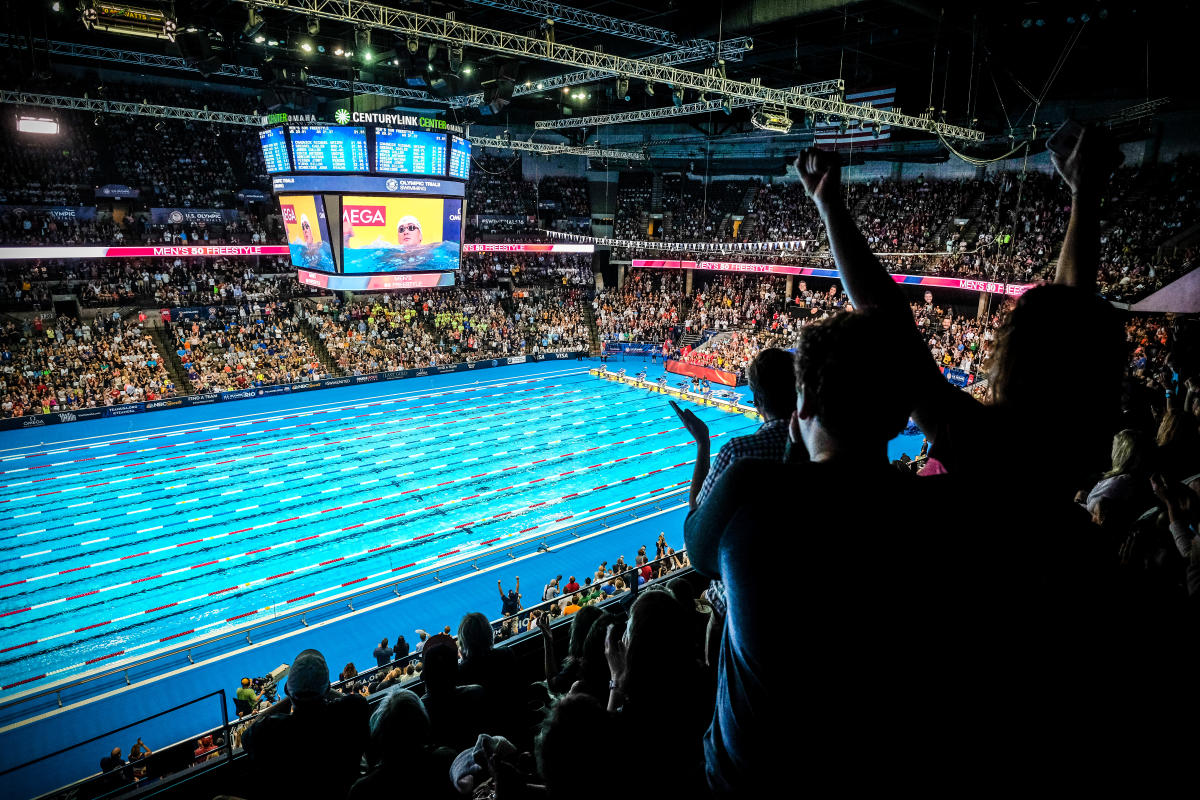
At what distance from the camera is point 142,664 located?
10.8m

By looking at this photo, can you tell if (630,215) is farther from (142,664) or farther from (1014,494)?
(1014,494)

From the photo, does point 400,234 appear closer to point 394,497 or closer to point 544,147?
point 394,497

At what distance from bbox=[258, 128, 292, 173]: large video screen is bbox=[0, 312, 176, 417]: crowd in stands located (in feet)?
42.5

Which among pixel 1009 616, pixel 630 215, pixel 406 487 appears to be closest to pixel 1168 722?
pixel 1009 616

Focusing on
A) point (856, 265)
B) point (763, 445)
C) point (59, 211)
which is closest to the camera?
point (856, 265)

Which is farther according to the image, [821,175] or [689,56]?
[689,56]

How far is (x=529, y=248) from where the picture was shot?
127 ft

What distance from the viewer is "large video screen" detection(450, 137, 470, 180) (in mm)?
18234

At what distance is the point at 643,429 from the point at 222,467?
46.1 ft

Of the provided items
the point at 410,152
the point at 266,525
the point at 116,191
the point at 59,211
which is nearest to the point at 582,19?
the point at 410,152

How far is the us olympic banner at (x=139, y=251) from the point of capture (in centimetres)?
2533

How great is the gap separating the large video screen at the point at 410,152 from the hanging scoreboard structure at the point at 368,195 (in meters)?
0.03

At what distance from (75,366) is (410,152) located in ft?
58.1

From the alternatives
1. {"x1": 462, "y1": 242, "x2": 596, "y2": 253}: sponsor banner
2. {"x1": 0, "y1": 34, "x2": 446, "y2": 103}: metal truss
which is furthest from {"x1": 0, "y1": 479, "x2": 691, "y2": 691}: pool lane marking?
{"x1": 462, "y1": 242, "x2": 596, "y2": 253}: sponsor banner
